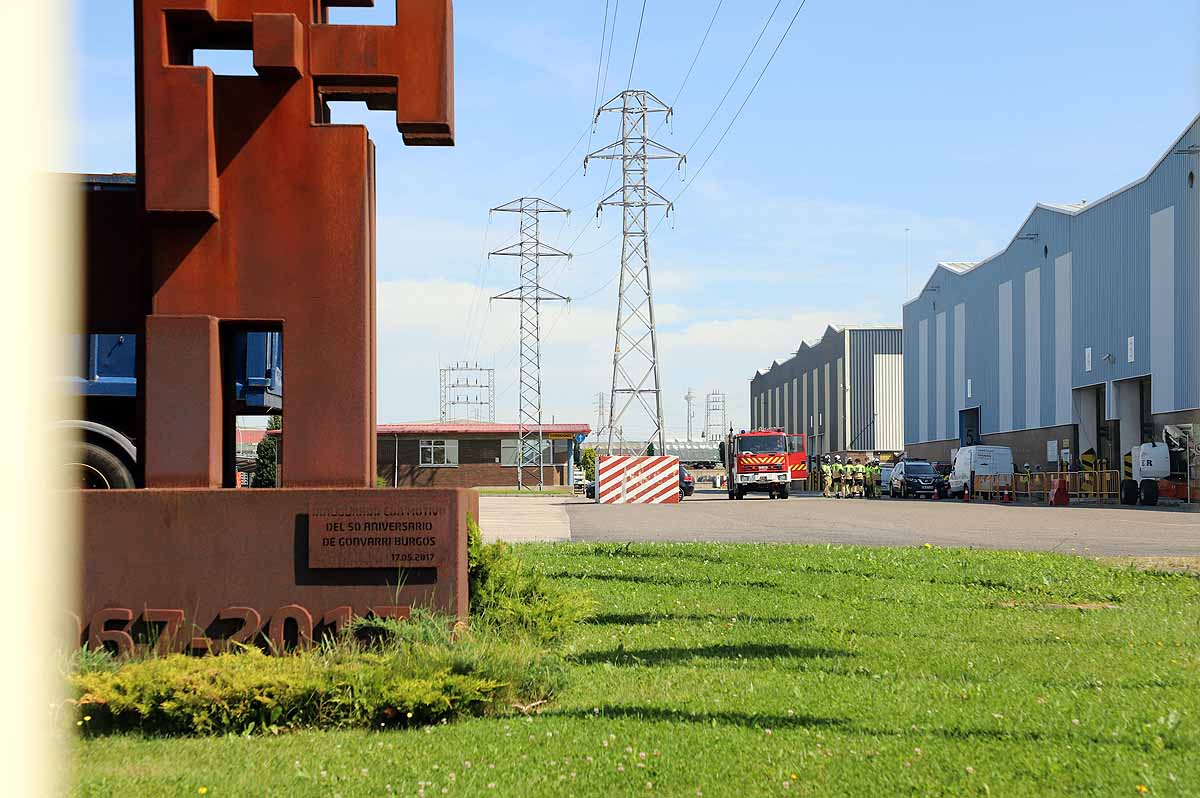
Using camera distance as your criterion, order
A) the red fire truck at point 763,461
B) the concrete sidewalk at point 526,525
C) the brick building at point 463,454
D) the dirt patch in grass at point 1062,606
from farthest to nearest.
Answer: the brick building at point 463,454 → the red fire truck at point 763,461 → the concrete sidewalk at point 526,525 → the dirt patch in grass at point 1062,606

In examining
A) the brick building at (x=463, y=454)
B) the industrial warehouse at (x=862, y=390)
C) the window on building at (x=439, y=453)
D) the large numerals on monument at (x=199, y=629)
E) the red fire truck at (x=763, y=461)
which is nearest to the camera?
the large numerals on monument at (x=199, y=629)

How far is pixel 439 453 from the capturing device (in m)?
79.8

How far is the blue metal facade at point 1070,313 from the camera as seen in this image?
4588 cm

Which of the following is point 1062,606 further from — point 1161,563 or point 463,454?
point 463,454

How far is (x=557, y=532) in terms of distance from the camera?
2411 cm

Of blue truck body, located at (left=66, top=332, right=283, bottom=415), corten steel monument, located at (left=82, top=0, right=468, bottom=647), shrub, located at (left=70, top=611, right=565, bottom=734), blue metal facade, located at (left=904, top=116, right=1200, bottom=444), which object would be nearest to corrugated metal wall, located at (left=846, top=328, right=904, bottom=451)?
blue metal facade, located at (left=904, top=116, right=1200, bottom=444)

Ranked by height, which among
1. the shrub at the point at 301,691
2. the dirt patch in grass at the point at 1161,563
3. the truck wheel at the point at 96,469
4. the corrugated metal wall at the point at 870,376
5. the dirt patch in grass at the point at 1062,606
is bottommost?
the dirt patch in grass at the point at 1161,563

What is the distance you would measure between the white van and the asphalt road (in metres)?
20.8

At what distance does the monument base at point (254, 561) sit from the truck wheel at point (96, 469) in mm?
3467

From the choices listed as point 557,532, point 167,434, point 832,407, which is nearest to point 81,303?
point 167,434

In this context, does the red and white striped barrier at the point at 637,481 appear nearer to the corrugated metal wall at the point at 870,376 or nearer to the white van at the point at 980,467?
the white van at the point at 980,467

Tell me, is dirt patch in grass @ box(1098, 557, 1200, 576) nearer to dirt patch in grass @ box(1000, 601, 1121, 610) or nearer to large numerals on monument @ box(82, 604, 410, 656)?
dirt patch in grass @ box(1000, 601, 1121, 610)

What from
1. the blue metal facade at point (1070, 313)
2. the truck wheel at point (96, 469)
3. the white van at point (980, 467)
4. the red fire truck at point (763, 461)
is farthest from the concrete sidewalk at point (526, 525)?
the blue metal facade at point (1070, 313)

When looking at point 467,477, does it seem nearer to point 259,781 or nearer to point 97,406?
point 97,406
